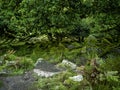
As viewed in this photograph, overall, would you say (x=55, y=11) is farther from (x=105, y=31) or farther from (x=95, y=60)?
(x=95, y=60)

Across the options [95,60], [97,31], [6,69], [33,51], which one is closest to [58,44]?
[33,51]

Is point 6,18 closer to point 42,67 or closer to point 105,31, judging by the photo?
point 42,67

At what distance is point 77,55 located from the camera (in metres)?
9.86

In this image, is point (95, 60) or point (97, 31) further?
point (97, 31)

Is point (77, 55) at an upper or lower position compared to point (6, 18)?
lower

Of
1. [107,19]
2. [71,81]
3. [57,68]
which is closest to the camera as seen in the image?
[71,81]

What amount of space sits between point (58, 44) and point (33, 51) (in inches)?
37.5

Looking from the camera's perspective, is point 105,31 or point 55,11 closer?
point 55,11

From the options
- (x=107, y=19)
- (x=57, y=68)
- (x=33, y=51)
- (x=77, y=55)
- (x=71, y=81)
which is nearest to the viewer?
(x=71, y=81)

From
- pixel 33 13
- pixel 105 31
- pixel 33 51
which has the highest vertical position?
pixel 33 13

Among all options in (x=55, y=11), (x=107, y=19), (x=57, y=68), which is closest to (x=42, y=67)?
(x=57, y=68)

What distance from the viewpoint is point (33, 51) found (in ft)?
35.5

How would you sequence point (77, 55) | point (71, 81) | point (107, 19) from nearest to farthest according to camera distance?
1. point (71, 81)
2. point (107, 19)
3. point (77, 55)

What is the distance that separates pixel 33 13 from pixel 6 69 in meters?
1.99
